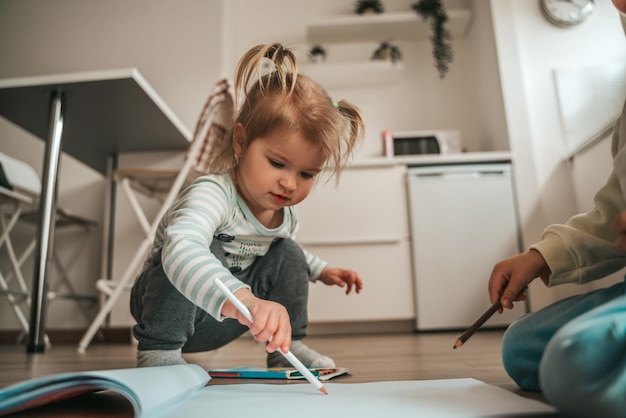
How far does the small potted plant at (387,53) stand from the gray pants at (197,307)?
191 cm

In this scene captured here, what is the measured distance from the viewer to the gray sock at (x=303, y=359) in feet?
2.81

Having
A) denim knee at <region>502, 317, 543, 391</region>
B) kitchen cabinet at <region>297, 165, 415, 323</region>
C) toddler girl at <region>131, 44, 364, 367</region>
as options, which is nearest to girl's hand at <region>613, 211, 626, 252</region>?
denim knee at <region>502, 317, 543, 391</region>

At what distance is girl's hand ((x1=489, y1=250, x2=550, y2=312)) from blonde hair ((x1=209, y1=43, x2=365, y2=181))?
→ 32 cm

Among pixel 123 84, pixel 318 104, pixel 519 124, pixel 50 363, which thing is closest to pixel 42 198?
pixel 123 84

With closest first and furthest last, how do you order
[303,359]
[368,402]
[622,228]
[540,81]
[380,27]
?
[622,228] < [368,402] < [303,359] < [540,81] < [380,27]

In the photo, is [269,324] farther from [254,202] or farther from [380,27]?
[380,27]

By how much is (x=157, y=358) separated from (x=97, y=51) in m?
2.25

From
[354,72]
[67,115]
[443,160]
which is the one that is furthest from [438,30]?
[67,115]

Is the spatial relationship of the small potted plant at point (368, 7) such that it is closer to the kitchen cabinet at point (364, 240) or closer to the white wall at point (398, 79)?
the white wall at point (398, 79)

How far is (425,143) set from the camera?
236 centimetres

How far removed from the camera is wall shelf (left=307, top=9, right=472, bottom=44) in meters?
2.58

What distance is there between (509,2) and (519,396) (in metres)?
2.18

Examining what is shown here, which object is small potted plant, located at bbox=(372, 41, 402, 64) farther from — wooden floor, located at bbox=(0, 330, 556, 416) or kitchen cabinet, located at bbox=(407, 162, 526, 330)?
wooden floor, located at bbox=(0, 330, 556, 416)

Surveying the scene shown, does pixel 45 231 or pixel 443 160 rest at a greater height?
pixel 443 160
